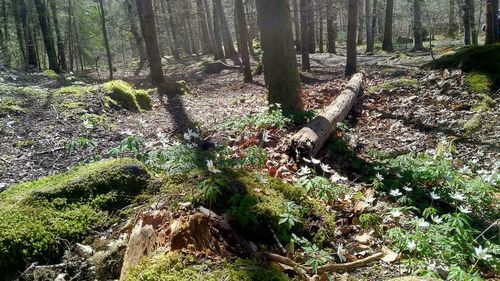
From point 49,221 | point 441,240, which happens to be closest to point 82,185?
point 49,221

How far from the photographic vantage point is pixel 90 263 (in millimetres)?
2820

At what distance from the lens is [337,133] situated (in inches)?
280

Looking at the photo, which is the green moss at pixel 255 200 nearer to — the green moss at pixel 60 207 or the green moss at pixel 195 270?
the green moss at pixel 60 207

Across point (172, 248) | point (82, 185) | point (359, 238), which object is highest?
point (82, 185)

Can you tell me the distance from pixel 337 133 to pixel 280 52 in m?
2.14

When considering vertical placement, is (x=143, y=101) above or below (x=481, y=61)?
below

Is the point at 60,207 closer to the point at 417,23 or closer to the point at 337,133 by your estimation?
the point at 337,133

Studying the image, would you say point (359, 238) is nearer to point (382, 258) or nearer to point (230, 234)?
point (382, 258)

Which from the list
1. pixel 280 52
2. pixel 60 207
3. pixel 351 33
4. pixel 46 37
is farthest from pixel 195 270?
pixel 46 37

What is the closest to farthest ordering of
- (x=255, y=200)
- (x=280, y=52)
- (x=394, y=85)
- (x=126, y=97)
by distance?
(x=255, y=200)
(x=280, y=52)
(x=126, y=97)
(x=394, y=85)

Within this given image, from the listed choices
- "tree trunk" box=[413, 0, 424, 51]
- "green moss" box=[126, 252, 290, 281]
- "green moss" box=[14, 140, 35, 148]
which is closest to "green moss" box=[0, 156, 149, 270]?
"green moss" box=[126, 252, 290, 281]

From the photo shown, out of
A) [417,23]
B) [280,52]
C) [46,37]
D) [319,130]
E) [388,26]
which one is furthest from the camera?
[388,26]

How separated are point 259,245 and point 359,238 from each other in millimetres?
1134

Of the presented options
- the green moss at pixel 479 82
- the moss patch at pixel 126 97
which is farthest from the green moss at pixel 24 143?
the green moss at pixel 479 82
